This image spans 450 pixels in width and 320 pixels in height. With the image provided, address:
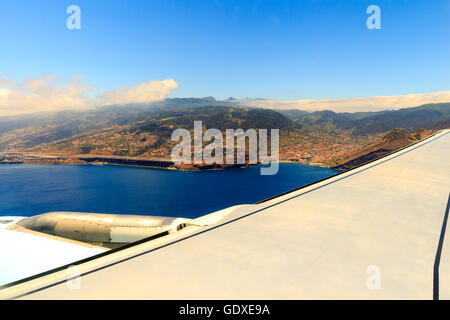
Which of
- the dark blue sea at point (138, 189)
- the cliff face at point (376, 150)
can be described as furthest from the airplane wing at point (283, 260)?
the cliff face at point (376, 150)

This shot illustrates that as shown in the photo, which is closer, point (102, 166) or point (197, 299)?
point (197, 299)

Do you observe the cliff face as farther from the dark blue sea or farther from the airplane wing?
the airplane wing

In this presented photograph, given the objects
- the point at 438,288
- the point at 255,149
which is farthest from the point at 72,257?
the point at 255,149

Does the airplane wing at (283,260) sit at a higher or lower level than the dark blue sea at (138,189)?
higher

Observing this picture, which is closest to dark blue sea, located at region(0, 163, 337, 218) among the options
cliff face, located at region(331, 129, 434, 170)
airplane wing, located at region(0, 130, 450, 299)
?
cliff face, located at region(331, 129, 434, 170)

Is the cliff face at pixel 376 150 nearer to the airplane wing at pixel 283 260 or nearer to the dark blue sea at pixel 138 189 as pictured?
the dark blue sea at pixel 138 189
